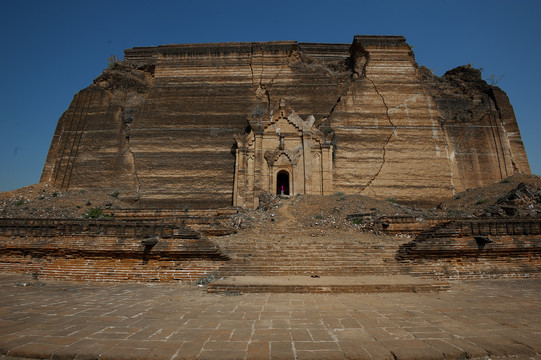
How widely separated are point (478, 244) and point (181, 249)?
793cm

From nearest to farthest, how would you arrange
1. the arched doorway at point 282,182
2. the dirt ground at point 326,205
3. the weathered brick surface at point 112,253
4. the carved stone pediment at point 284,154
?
the weathered brick surface at point 112,253
the dirt ground at point 326,205
the carved stone pediment at point 284,154
the arched doorway at point 282,182

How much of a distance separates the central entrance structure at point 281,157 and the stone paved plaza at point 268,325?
13707 millimetres

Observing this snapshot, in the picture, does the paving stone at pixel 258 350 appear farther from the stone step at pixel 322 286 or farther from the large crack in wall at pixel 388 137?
the large crack in wall at pixel 388 137

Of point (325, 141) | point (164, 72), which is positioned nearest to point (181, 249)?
point (325, 141)

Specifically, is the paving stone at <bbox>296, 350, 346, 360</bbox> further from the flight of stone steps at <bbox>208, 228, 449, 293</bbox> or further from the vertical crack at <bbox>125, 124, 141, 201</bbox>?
the vertical crack at <bbox>125, 124, 141, 201</bbox>

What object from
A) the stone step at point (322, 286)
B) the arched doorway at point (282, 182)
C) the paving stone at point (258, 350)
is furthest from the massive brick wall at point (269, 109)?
the paving stone at point (258, 350)

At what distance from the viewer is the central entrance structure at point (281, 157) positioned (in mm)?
19938

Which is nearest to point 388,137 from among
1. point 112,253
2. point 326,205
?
point 326,205

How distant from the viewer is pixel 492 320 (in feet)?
14.2

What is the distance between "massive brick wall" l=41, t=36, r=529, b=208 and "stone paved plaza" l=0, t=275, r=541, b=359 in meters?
15.2

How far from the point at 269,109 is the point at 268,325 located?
66.1 ft

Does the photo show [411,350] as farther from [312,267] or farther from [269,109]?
→ [269,109]

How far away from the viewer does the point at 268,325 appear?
4055 millimetres

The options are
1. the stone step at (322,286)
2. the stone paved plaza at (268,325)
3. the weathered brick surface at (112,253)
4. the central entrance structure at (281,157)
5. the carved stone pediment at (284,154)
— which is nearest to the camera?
the stone paved plaza at (268,325)
